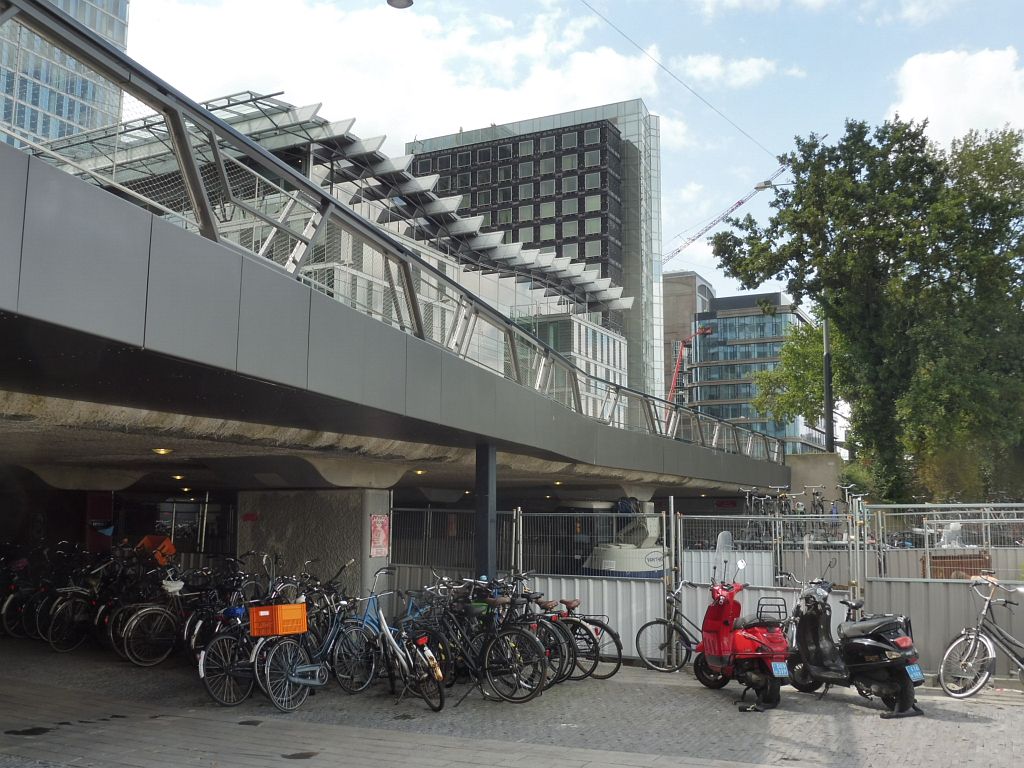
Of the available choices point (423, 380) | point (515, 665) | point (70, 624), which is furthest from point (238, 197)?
point (70, 624)

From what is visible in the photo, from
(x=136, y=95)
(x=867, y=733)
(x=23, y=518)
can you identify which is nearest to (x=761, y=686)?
(x=867, y=733)

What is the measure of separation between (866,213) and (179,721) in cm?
2669

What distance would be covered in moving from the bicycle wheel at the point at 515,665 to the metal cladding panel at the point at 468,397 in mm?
2203

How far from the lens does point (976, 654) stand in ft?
29.7

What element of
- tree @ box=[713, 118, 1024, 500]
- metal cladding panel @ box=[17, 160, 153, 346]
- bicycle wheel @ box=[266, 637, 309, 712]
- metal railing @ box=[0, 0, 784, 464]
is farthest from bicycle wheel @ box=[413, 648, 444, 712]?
tree @ box=[713, 118, 1024, 500]

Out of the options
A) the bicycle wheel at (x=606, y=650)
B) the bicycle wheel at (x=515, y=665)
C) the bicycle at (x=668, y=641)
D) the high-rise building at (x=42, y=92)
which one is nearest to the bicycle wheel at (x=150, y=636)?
the bicycle wheel at (x=515, y=665)

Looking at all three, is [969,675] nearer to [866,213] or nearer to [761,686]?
[761,686]

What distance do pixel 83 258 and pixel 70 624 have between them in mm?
8610

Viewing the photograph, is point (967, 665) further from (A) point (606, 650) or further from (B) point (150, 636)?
(B) point (150, 636)

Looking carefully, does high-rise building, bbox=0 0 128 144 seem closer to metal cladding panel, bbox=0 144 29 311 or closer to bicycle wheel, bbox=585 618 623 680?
metal cladding panel, bbox=0 144 29 311

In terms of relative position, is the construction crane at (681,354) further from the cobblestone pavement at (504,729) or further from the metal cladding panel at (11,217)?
the metal cladding panel at (11,217)

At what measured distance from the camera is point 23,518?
16266mm

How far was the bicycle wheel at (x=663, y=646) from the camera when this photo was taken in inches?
436

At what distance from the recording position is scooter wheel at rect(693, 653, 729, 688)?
31.7 feet
